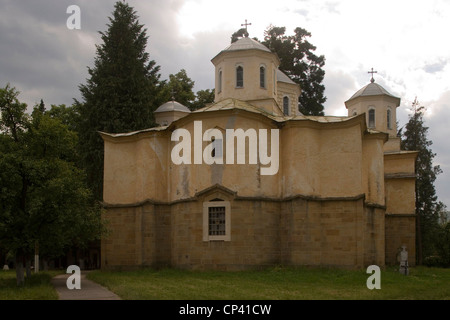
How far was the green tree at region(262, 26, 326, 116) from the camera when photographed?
5372cm

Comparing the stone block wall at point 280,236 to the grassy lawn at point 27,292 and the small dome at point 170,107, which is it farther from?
the small dome at point 170,107

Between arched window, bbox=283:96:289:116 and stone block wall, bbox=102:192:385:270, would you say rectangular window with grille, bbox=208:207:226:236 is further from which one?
arched window, bbox=283:96:289:116

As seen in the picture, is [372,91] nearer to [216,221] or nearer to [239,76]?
[239,76]

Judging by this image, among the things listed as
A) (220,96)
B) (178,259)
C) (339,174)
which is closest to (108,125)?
(220,96)

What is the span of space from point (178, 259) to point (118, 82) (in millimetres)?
15384

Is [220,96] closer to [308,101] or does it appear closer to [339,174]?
[339,174]

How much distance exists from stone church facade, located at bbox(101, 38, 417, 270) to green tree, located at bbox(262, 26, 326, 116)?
79.4ft

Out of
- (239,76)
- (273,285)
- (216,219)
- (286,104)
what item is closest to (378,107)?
(286,104)

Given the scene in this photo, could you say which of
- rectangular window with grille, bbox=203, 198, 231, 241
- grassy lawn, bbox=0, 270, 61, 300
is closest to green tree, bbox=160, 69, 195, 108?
rectangular window with grille, bbox=203, 198, 231, 241

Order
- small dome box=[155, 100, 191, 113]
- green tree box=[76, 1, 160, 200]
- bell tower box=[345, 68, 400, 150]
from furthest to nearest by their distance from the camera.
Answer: small dome box=[155, 100, 191, 113] → bell tower box=[345, 68, 400, 150] → green tree box=[76, 1, 160, 200]

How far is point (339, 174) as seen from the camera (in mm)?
27156

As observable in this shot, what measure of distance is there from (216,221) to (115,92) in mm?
15245
